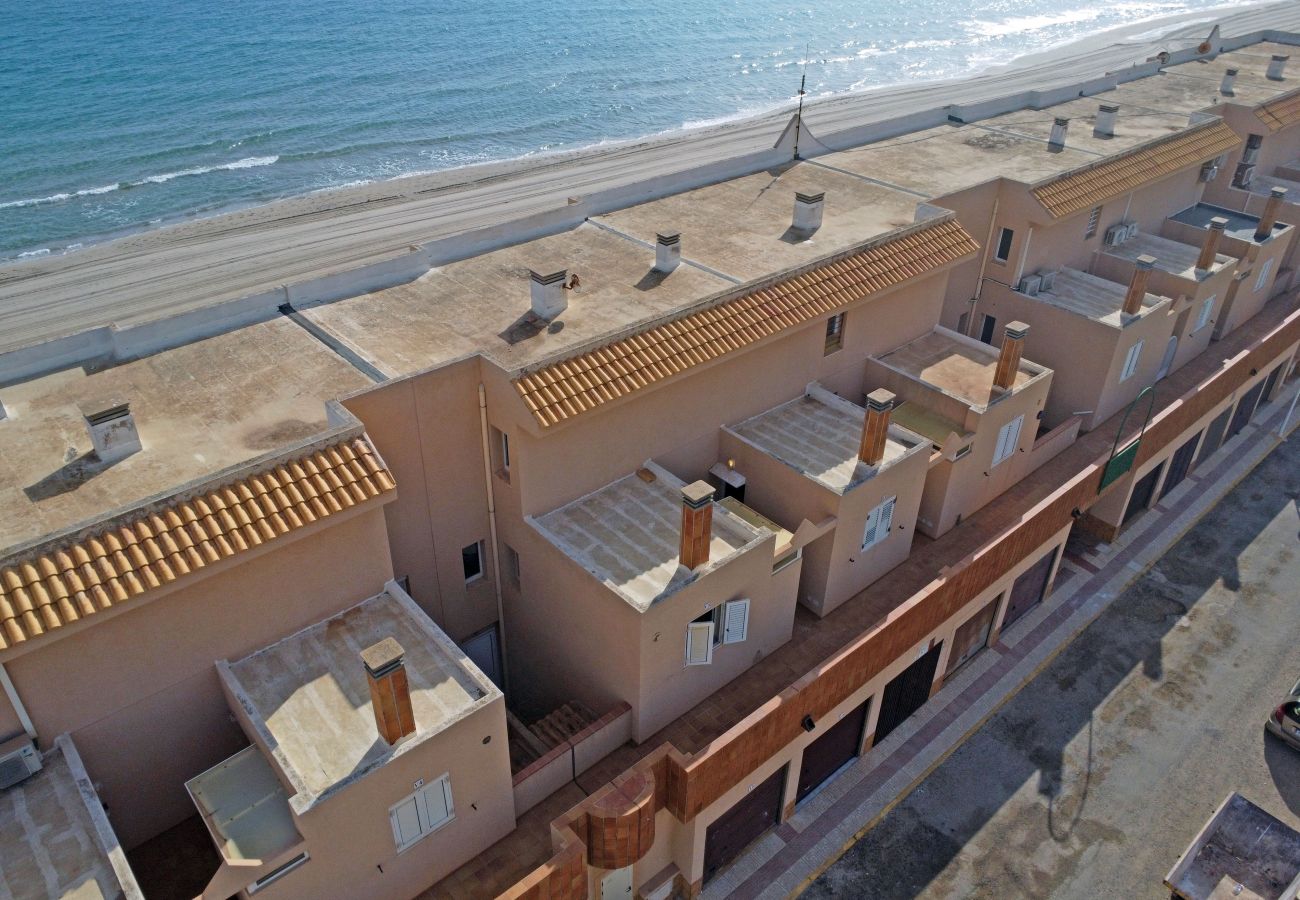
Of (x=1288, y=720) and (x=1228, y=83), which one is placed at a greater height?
(x=1228, y=83)

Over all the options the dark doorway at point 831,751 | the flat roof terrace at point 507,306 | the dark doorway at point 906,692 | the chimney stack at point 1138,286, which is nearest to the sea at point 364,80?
the flat roof terrace at point 507,306

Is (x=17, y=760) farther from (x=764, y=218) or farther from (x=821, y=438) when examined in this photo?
(x=764, y=218)

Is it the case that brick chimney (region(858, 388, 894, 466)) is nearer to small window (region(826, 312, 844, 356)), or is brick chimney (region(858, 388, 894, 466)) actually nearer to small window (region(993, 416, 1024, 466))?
small window (region(826, 312, 844, 356))

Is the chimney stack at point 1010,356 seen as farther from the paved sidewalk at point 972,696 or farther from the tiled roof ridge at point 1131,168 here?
the paved sidewalk at point 972,696

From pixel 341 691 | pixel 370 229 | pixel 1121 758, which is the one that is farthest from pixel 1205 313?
pixel 370 229

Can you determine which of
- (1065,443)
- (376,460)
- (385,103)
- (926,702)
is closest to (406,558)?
(376,460)

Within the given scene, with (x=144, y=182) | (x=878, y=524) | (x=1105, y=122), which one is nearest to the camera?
(x=878, y=524)
